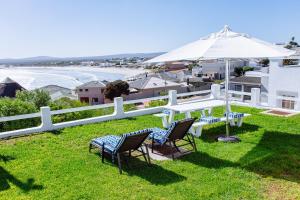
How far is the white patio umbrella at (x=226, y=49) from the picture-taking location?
6043 millimetres

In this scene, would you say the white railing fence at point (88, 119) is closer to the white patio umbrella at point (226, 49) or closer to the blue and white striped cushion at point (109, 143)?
the blue and white striped cushion at point (109, 143)

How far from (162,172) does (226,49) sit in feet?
9.52

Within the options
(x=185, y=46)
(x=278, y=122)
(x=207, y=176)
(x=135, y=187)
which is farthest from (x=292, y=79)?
(x=135, y=187)

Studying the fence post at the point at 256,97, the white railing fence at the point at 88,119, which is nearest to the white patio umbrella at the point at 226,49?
the white railing fence at the point at 88,119

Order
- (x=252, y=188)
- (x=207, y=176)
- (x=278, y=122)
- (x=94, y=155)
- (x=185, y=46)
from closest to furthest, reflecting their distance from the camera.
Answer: (x=252, y=188), (x=207, y=176), (x=94, y=155), (x=185, y=46), (x=278, y=122)

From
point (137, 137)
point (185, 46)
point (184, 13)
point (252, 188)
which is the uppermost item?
point (184, 13)

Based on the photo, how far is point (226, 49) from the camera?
6.31 m

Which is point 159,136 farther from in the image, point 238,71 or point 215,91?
point 238,71

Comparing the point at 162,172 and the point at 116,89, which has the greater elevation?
the point at 162,172

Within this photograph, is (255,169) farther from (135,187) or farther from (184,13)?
(184,13)

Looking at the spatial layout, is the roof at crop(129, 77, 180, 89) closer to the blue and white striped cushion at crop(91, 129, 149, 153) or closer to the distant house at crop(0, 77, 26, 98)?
the distant house at crop(0, 77, 26, 98)

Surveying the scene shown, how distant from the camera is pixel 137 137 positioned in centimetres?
591

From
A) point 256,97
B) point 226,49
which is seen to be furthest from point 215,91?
point 226,49

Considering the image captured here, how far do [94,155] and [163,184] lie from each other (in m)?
2.27
